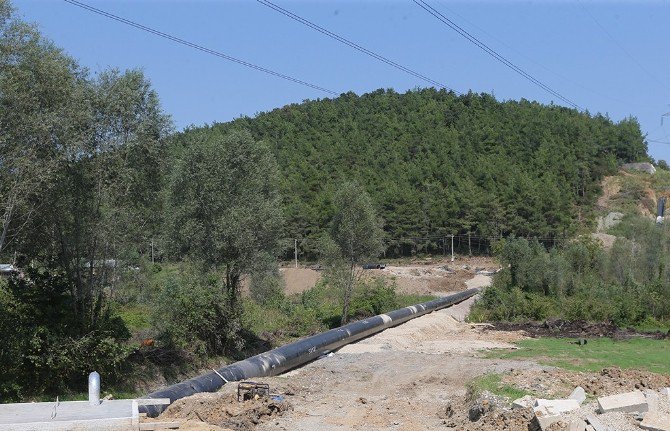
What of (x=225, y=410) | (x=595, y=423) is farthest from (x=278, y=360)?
(x=595, y=423)

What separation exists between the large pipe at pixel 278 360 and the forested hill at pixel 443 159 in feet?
148

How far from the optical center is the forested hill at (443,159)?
10562 centimetres

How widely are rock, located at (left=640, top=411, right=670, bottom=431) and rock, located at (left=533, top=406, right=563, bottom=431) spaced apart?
4.34 ft

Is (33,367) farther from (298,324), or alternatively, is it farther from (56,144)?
(298,324)

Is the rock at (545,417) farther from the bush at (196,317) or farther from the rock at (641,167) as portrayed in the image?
the rock at (641,167)

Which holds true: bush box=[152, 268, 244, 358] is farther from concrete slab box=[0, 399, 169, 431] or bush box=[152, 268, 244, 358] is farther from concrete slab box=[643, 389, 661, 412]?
concrete slab box=[643, 389, 661, 412]

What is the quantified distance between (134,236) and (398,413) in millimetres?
11636

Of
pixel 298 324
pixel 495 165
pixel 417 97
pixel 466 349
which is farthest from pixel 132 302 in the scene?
pixel 417 97

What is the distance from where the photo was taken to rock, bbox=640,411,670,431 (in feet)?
38.8

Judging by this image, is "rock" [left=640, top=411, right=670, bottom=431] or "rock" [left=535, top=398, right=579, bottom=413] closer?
→ "rock" [left=640, top=411, right=670, bottom=431]

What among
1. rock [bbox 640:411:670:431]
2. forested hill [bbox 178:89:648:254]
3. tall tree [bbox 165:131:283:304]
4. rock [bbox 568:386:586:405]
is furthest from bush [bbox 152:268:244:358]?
forested hill [bbox 178:89:648:254]

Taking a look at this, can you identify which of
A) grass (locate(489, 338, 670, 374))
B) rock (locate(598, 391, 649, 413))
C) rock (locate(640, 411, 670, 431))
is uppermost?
rock (locate(598, 391, 649, 413))

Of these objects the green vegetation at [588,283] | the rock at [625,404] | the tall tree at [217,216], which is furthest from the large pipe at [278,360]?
the green vegetation at [588,283]

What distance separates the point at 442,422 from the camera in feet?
51.8
